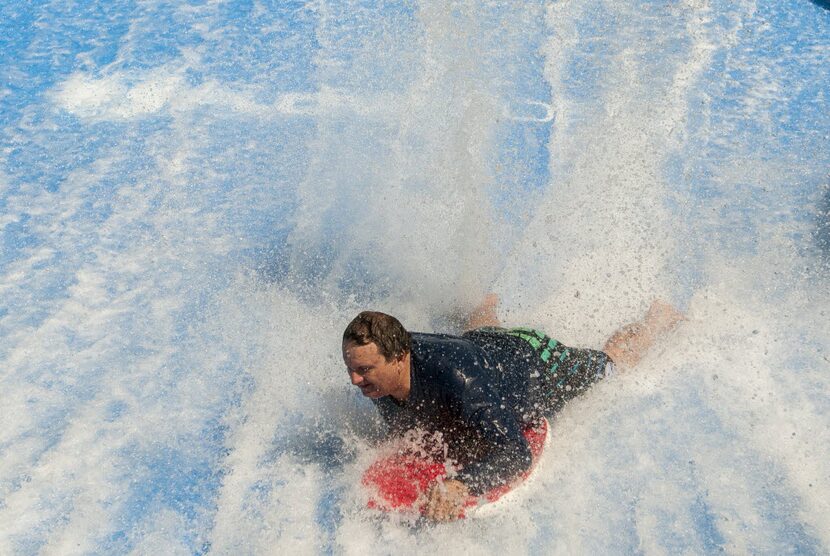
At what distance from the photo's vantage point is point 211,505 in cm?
362

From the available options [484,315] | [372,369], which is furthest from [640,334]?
[372,369]

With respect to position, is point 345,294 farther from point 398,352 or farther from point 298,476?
point 398,352

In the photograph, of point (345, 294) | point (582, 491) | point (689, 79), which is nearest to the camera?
point (582, 491)

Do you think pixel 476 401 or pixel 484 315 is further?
pixel 484 315

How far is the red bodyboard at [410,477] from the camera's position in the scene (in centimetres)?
326

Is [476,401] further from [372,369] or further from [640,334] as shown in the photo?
[640,334]

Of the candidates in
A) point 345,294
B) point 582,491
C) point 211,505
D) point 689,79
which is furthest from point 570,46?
point 211,505

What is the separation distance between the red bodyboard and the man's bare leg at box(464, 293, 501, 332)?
866mm

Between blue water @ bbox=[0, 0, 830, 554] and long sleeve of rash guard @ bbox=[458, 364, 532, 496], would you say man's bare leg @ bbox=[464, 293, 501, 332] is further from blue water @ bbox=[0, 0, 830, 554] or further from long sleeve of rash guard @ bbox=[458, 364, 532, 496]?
long sleeve of rash guard @ bbox=[458, 364, 532, 496]

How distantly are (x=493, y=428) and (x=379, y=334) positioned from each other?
57cm

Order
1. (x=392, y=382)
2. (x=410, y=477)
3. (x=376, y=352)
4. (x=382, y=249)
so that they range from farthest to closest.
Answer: (x=382, y=249) < (x=410, y=477) < (x=392, y=382) < (x=376, y=352)

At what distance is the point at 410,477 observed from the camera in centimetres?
335

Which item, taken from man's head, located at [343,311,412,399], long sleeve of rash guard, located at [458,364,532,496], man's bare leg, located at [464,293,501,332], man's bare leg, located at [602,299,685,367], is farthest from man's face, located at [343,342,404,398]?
man's bare leg, located at [602,299,685,367]

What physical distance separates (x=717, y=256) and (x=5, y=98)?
5.63 m
